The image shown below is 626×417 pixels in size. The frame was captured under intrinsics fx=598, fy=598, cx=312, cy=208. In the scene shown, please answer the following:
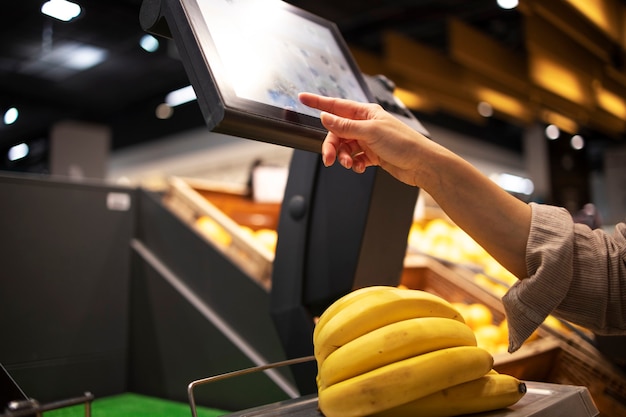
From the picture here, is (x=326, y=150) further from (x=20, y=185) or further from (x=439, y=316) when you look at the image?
(x=20, y=185)

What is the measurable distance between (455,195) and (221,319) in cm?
110

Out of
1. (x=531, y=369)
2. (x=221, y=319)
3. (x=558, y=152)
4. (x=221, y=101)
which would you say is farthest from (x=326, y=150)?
(x=558, y=152)

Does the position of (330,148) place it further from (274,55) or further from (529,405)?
(529,405)

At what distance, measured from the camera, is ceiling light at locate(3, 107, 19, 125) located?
940cm

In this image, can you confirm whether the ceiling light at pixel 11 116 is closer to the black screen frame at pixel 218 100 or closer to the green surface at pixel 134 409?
the green surface at pixel 134 409

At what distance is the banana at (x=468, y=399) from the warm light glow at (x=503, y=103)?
19.8ft

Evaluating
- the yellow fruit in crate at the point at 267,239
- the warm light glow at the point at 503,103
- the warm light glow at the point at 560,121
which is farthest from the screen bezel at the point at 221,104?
the warm light glow at the point at 560,121

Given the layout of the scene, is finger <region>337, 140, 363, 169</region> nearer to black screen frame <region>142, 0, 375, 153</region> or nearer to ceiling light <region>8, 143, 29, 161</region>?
black screen frame <region>142, 0, 375, 153</region>

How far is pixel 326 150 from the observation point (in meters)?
0.93

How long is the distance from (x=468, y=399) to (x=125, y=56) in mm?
7270

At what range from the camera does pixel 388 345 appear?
31.5 inches

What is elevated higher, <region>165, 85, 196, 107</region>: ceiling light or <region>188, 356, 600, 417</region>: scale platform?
<region>165, 85, 196, 107</region>: ceiling light

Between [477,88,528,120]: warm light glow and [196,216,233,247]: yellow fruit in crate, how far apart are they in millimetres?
4966

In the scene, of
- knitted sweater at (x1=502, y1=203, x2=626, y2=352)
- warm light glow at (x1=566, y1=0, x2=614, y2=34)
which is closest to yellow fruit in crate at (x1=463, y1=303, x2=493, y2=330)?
knitted sweater at (x1=502, y1=203, x2=626, y2=352)
